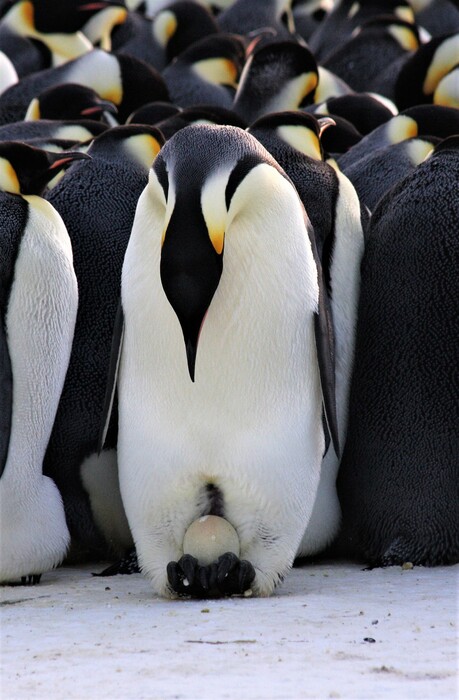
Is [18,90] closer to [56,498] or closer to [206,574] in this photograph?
[56,498]

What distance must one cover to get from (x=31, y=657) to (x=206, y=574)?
1.98 ft

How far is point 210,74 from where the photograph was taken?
8.41 meters

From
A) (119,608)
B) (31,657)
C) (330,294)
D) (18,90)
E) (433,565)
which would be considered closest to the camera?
(31,657)

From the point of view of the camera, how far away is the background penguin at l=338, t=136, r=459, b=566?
341cm

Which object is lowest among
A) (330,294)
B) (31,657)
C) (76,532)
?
(76,532)

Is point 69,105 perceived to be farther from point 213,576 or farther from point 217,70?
point 213,576

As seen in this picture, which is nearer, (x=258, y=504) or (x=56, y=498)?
(x=258, y=504)

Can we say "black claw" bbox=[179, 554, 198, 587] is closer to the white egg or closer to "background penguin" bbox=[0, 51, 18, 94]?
the white egg

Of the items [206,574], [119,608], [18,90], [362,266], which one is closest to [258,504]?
[206,574]

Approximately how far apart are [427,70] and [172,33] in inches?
125

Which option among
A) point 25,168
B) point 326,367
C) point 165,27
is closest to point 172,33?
point 165,27

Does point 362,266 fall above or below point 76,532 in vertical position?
above

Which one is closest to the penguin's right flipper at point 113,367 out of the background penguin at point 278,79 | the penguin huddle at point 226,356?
the penguin huddle at point 226,356

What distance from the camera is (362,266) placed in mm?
3717
